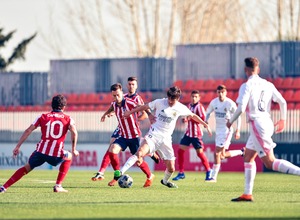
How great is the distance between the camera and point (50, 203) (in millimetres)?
17359

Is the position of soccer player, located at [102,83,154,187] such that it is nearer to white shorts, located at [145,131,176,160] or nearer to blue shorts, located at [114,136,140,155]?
blue shorts, located at [114,136,140,155]

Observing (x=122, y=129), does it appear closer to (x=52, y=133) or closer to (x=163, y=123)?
(x=163, y=123)

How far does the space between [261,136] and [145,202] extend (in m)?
2.07

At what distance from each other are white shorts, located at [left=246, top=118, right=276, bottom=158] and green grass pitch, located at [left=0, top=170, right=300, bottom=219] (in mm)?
837

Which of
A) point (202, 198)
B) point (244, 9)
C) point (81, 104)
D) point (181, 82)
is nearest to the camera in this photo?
point (202, 198)

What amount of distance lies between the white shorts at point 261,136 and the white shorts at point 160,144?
3975 millimetres

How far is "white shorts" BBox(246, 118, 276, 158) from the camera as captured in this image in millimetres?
17312

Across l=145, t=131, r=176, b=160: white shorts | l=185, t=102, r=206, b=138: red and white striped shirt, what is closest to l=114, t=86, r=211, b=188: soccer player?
l=145, t=131, r=176, b=160: white shorts

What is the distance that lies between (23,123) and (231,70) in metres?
8.04

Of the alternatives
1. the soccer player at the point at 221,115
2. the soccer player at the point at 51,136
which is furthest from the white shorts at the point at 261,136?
the soccer player at the point at 221,115

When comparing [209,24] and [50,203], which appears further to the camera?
[209,24]

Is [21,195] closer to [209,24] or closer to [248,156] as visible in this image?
[248,156]

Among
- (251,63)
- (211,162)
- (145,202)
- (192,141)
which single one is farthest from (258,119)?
(211,162)

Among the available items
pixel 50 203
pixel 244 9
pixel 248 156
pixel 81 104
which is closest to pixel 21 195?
pixel 50 203
